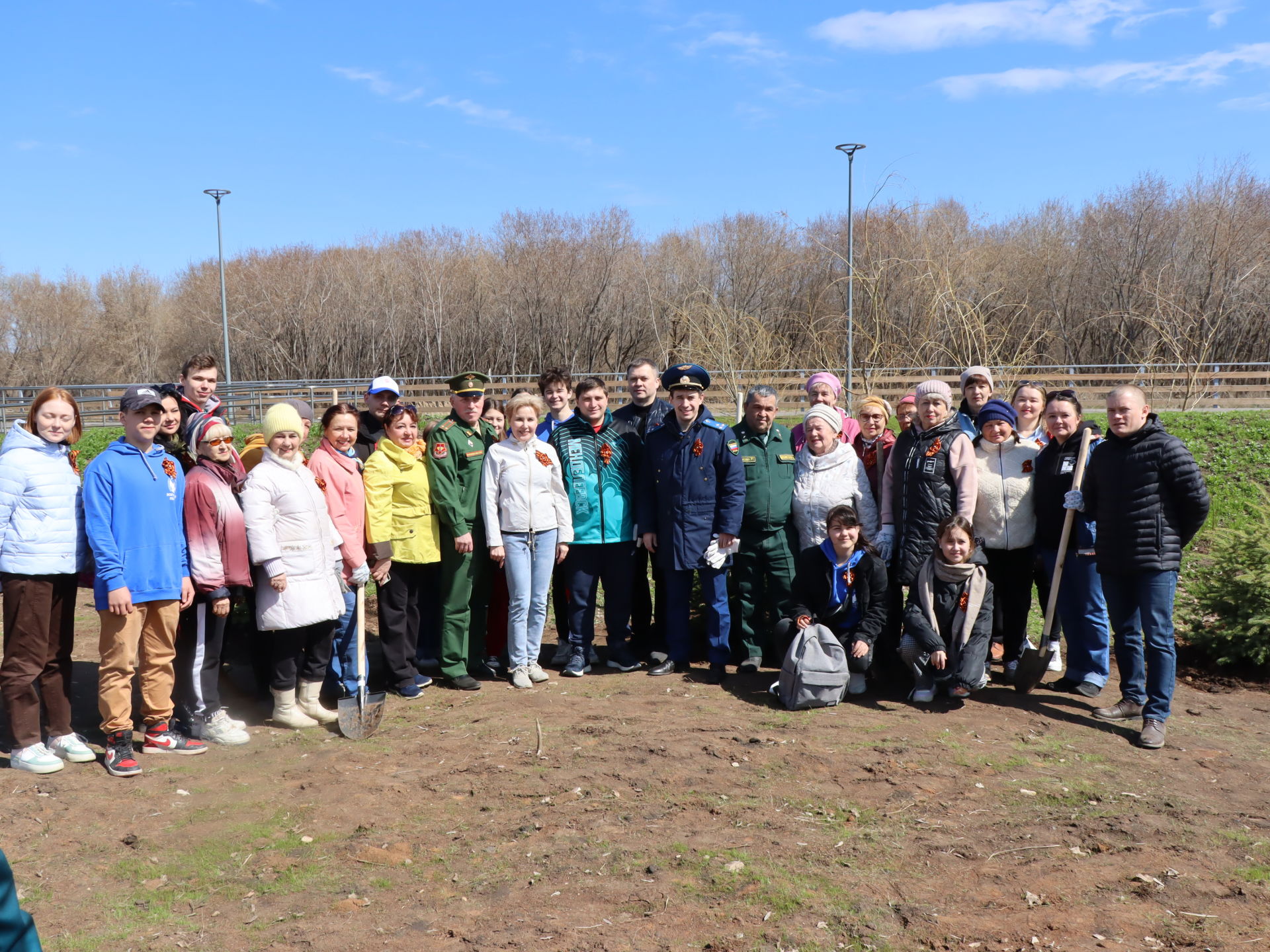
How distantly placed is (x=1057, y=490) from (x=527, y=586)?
3604 millimetres

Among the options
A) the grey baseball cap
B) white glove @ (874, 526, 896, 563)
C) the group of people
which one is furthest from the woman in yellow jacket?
white glove @ (874, 526, 896, 563)

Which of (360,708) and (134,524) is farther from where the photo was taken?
(360,708)

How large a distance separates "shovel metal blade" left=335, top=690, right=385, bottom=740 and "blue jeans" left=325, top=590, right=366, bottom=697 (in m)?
0.47

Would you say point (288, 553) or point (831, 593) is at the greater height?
point (288, 553)

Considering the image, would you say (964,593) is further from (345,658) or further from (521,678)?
(345,658)

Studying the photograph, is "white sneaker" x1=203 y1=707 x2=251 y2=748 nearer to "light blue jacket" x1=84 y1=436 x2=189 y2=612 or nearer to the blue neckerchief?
"light blue jacket" x1=84 y1=436 x2=189 y2=612

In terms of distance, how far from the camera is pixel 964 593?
6.04 meters

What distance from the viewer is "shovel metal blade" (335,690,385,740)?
5.62 m

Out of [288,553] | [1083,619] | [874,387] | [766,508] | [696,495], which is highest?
[874,387]

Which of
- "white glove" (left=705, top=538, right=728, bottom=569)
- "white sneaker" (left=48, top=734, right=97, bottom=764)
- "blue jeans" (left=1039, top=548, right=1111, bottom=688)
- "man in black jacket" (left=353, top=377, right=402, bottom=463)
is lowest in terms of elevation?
"white sneaker" (left=48, top=734, right=97, bottom=764)

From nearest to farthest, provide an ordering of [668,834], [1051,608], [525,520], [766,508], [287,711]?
[668,834] → [287,711] → [1051,608] → [525,520] → [766,508]

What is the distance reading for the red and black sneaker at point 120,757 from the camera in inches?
194

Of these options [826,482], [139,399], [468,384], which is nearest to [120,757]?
[139,399]

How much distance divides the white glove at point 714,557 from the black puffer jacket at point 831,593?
515 millimetres
